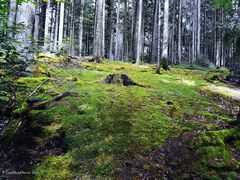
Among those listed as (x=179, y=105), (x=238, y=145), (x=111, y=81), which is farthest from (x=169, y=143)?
(x=111, y=81)

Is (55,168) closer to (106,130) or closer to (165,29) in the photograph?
(106,130)

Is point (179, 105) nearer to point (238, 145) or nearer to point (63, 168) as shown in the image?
point (238, 145)

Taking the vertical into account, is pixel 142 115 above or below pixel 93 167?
above

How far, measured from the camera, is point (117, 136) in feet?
13.6

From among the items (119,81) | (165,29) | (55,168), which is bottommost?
(55,168)

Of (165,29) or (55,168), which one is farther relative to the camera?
(165,29)

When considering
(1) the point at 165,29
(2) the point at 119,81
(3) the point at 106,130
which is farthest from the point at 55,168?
(1) the point at 165,29

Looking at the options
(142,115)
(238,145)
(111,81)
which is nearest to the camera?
(238,145)

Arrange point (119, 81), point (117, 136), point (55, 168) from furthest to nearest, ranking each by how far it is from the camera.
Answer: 1. point (119, 81)
2. point (117, 136)
3. point (55, 168)

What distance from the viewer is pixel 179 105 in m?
5.77

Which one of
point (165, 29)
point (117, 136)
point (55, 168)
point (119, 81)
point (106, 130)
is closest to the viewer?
point (55, 168)

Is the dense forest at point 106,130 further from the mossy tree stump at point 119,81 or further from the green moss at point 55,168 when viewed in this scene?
the mossy tree stump at point 119,81

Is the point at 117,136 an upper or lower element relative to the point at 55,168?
upper

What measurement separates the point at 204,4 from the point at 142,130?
31.5m
